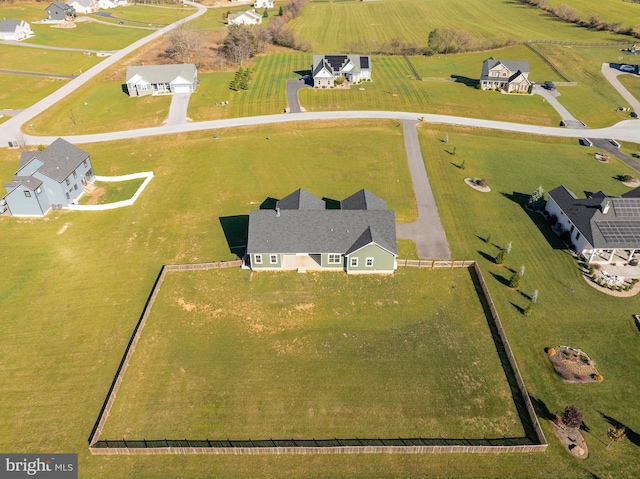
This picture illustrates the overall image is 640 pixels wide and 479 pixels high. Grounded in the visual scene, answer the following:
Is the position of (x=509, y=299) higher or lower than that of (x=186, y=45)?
lower

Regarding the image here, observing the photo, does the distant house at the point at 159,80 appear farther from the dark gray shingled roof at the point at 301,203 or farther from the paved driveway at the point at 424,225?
the dark gray shingled roof at the point at 301,203

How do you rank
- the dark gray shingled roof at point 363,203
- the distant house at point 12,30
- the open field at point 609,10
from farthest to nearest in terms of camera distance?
the open field at point 609,10
the distant house at point 12,30
the dark gray shingled roof at point 363,203

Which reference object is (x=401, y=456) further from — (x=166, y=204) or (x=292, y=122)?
(x=292, y=122)

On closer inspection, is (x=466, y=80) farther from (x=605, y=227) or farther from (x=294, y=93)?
(x=605, y=227)

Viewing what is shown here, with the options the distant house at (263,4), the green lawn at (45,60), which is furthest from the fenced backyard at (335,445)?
the distant house at (263,4)

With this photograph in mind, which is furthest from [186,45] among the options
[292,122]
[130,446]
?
[130,446]

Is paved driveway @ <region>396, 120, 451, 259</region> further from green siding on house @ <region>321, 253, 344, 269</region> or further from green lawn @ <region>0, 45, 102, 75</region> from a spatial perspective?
green lawn @ <region>0, 45, 102, 75</region>
